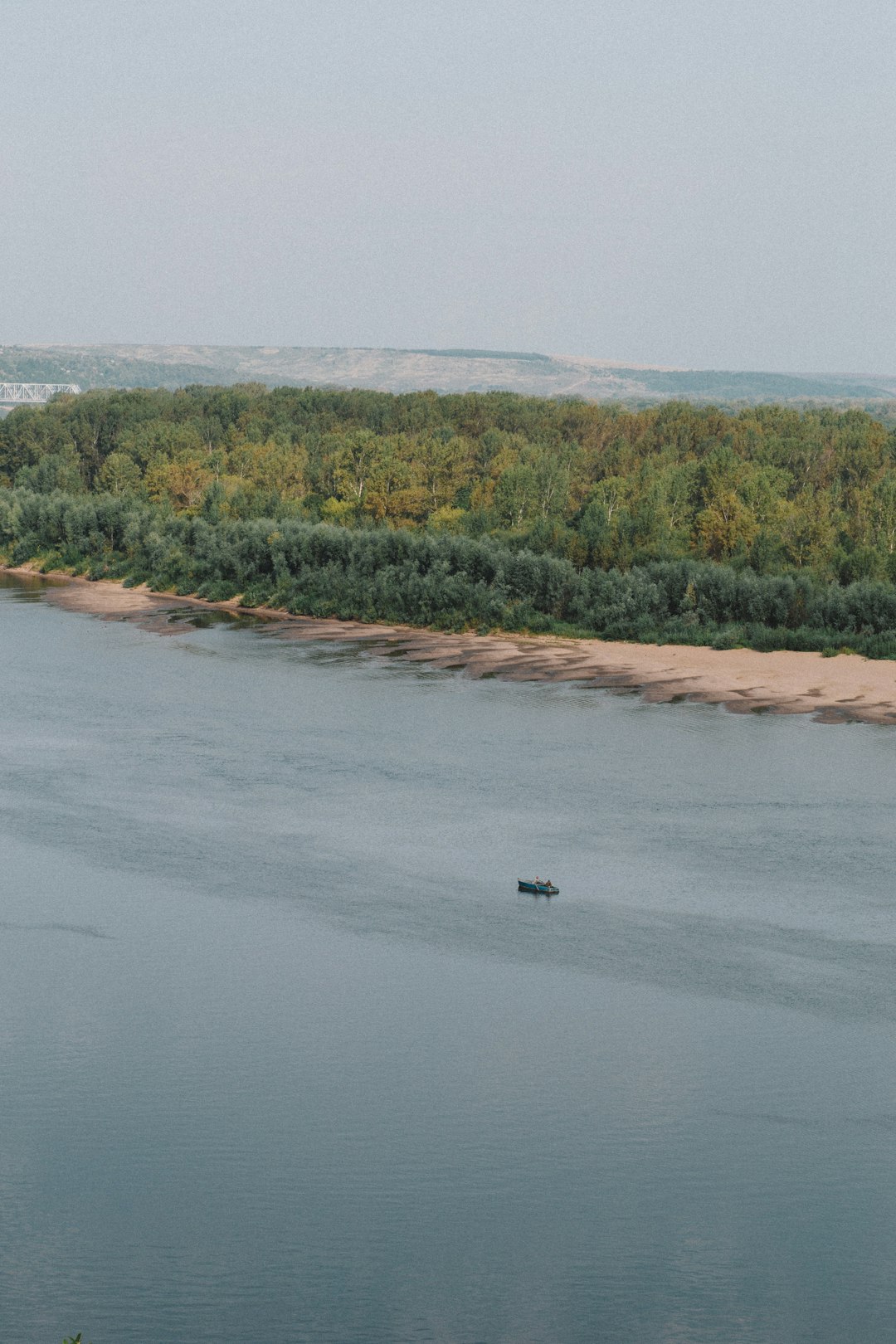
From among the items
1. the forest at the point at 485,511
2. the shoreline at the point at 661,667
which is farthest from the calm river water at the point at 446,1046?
the forest at the point at 485,511

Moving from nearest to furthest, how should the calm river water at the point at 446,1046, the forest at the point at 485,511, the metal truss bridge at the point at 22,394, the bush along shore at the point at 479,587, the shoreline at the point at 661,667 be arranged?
the calm river water at the point at 446,1046 → the shoreline at the point at 661,667 → the bush along shore at the point at 479,587 → the forest at the point at 485,511 → the metal truss bridge at the point at 22,394

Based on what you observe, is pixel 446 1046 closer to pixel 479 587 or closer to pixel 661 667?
pixel 661 667

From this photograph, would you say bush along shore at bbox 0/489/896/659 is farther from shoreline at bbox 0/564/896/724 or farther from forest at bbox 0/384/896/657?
shoreline at bbox 0/564/896/724

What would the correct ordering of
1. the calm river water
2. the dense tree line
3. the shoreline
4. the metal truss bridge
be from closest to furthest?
the calm river water, the shoreline, the dense tree line, the metal truss bridge

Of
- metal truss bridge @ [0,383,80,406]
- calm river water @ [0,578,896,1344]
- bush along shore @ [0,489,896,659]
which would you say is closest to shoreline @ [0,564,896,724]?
bush along shore @ [0,489,896,659]

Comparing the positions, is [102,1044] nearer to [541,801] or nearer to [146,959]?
[146,959]

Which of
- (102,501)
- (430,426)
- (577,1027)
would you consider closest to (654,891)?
(577,1027)

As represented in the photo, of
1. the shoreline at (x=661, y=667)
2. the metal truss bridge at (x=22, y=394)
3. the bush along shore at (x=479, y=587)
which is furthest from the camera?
the metal truss bridge at (x=22, y=394)

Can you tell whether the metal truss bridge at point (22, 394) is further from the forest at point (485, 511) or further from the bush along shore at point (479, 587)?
the bush along shore at point (479, 587)
